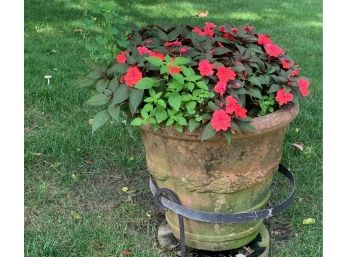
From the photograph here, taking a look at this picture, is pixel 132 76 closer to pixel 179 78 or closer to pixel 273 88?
pixel 179 78

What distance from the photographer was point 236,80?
2.19 meters

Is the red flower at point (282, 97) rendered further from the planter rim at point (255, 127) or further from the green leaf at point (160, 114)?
Result: the green leaf at point (160, 114)

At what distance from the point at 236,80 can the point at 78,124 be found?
1819mm

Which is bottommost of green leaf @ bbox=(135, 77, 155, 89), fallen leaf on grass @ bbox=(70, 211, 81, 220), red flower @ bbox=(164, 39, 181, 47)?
fallen leaf on grass @ bbox=(70, 211, 81, 220)

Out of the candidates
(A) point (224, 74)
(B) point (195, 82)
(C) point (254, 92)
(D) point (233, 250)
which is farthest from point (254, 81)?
(D) point (233, 250)

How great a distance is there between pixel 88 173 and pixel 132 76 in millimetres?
1315

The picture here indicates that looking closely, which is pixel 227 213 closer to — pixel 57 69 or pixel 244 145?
pixel 244 145

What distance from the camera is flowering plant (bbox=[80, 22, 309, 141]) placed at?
6.91 ft

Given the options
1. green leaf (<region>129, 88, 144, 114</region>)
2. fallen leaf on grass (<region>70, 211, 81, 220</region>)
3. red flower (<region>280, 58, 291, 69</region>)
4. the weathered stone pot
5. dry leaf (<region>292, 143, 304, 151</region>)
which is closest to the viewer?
green leaf (<region>129, 88, 144, 114</region>)

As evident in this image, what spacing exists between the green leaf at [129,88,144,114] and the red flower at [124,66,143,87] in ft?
0.10

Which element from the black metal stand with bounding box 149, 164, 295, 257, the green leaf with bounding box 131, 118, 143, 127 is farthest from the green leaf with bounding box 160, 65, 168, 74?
the black metal stand with bounding box 149, 164, 295, 257

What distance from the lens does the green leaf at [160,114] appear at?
2.12 m

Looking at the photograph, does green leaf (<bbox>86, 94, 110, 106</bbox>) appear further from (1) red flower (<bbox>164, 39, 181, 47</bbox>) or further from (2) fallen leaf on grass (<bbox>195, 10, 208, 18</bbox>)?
(2) fallen leaf on grass (<bbox>195, 10, 208, 18</bbox>)

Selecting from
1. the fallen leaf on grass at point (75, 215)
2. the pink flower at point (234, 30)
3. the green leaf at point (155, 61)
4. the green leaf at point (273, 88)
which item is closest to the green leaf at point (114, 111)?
the green leaf at point (155, 61)
